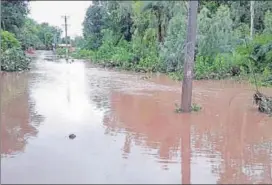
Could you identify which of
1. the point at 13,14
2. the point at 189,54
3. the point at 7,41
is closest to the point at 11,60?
the point at 7,41

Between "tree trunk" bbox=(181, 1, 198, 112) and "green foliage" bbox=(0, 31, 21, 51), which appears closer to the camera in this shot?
"tree trunk" bbox=(181, 1, 198, 112)

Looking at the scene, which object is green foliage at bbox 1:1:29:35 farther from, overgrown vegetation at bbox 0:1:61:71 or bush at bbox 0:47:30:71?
bush at bbox 0:47:30:71

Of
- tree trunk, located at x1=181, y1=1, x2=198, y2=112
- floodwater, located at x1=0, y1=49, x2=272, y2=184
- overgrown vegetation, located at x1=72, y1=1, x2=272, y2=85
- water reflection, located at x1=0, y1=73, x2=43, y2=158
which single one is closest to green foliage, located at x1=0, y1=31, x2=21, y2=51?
overgrown vegetation, located at x1=72, y1=1, x2=272, y2=85

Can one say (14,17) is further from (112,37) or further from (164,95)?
(164,95)

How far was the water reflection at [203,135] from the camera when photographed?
6.47 meters

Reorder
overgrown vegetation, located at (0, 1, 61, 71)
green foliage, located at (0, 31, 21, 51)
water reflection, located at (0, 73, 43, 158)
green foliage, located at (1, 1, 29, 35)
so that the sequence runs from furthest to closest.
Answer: green foliage, located at (1, 1, 29, 35) < green foliage, located at (0, 31, 21, 51) < overgrown vegetation, located at (0, 1, 61, 71) < water reflection, located at (0, 73, 43, 158)

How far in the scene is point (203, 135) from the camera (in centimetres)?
905

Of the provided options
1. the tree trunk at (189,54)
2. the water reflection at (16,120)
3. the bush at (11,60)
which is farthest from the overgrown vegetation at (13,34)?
the tree trunk at (189,54)

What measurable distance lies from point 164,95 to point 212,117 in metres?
4.48

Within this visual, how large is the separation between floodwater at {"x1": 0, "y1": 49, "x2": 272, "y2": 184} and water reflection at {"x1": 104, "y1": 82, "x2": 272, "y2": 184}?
2 cm

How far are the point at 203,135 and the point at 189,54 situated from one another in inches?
115

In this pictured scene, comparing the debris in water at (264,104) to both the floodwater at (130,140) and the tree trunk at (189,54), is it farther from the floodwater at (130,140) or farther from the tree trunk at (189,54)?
the tree trunk at (189,54)

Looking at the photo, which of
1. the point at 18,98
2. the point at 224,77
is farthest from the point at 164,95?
the point at 224,77

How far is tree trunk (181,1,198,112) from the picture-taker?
10664 millimetres
